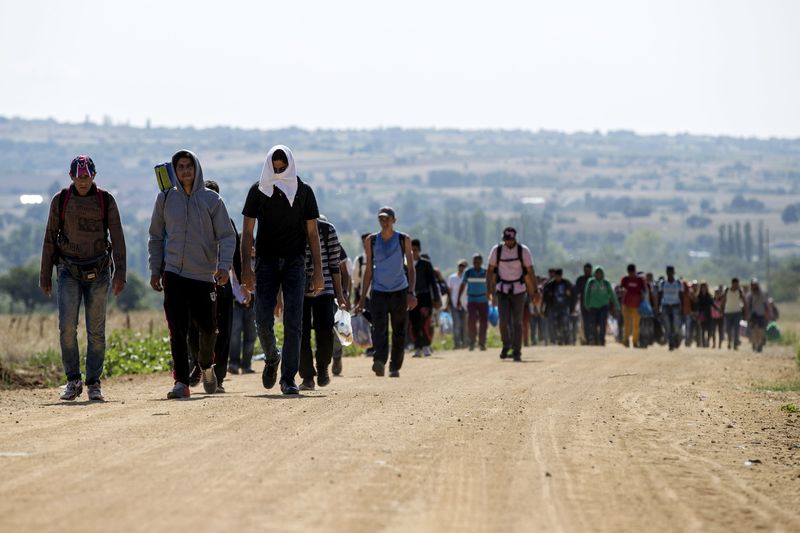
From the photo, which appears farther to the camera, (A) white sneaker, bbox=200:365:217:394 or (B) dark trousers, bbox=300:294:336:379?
(B) dark trousers, bbox=300:294:336:379

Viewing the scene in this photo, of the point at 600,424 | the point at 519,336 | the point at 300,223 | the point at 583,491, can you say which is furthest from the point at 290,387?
the point at 519,336

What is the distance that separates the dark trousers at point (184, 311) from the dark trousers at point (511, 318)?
9.66 meters

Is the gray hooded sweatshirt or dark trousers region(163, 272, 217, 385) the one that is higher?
the gray hooded sweatshirt

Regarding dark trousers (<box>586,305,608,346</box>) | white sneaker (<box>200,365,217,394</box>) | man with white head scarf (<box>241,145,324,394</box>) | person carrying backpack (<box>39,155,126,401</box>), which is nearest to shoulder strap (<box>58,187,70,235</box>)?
person carrying backpack (<box>39,155,126,401</box>)

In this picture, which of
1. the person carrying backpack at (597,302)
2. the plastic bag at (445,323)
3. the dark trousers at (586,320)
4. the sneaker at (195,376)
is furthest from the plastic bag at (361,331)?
the dark trousers at (586,320)

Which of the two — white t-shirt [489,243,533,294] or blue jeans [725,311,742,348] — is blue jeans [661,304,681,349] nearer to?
blue jeans [725,311,742,348]

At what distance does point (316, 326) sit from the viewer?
46.3 feet

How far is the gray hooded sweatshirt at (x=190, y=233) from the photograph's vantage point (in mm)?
12734

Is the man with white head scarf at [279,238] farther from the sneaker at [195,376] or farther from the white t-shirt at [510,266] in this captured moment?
the white t-shirt at [510,266]

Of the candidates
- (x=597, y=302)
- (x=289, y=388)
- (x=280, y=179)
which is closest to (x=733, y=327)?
(x=597, y=302)

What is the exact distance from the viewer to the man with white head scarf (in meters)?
12.7

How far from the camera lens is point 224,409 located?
11547 millimetres

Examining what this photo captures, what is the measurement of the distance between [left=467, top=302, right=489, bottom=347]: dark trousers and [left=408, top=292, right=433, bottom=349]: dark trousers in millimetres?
3601

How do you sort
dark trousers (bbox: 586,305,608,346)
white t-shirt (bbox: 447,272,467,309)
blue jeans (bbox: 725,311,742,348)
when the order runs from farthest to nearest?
Answer: blue jeans (bbox: 725,311,742,348)
dark trousers (bbox: 586,305,608,346)
white t-shirt (bbox: 447,272,467,309)
